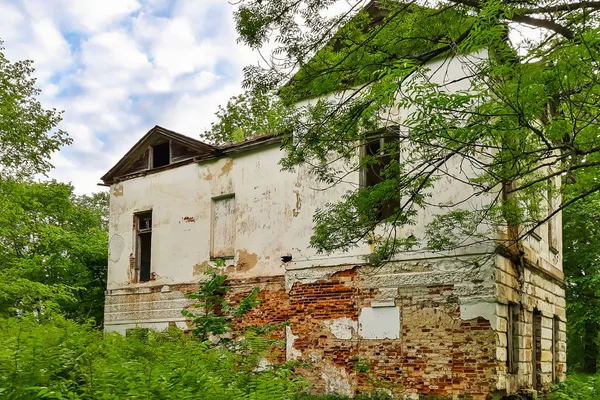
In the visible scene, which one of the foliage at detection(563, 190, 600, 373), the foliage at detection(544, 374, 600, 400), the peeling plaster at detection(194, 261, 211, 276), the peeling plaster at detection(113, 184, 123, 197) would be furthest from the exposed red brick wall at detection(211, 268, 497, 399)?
the foliage at detection(563, 190, 600, 373)

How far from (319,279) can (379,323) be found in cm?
164

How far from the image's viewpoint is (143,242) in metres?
16.6

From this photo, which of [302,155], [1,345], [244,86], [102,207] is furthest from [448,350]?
[102,207]

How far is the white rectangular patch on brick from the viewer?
34.9 ft

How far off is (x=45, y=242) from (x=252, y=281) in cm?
748

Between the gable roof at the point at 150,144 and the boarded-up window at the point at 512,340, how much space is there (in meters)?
8.02

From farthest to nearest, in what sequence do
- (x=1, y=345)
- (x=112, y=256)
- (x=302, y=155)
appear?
(x=112, y=256)
(x=302, y=155)
(x=1, y=345)

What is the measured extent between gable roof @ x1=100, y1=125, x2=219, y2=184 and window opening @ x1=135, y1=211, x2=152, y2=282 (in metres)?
1.61

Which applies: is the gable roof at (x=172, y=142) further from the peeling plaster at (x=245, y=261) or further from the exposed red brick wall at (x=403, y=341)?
the exposed red brick wall at (x=403, y=341)

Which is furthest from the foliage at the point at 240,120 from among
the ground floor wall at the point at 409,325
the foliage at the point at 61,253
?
the ground floor wall at the point at 409,325

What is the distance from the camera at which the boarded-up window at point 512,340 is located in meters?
10.5

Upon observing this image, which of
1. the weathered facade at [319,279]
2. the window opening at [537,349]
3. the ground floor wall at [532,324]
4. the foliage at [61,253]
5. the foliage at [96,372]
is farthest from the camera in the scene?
the foliage at [61,253]

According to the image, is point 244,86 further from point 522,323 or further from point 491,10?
point 522,323

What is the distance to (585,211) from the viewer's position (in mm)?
21453
